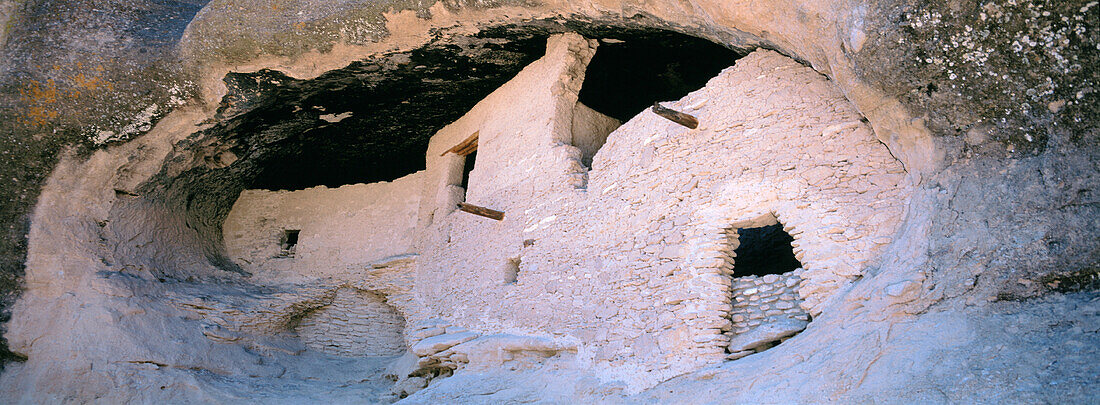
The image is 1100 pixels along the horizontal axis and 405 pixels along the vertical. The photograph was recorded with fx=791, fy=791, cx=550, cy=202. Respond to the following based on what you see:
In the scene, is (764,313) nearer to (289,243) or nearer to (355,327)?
(355,327)

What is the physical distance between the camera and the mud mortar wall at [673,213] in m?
5.21

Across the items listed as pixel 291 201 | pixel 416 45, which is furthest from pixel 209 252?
pixel 416 45

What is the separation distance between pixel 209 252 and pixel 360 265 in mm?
2180

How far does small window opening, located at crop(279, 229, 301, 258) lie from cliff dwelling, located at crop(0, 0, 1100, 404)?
6cm

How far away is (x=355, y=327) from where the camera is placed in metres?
9.89

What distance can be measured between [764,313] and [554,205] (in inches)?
105

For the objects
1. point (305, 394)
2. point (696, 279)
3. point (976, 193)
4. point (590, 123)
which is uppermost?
point (590, 123)

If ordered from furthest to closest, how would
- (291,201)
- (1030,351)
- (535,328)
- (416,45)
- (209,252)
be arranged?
(291,201) → (209,252) → (416,45) → (535,328) → (1030,351)

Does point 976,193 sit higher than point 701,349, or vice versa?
point 976,193

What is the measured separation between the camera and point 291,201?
452 inches

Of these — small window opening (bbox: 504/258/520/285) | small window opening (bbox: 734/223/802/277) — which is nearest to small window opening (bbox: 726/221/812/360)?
small window opening (bbox: 734/223/802/277)

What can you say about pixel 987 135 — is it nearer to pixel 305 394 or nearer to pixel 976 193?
pixel 976 193

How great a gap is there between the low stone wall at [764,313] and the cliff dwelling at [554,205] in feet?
0.07

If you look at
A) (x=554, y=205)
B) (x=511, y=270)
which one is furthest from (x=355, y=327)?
(x=554, y=205)
